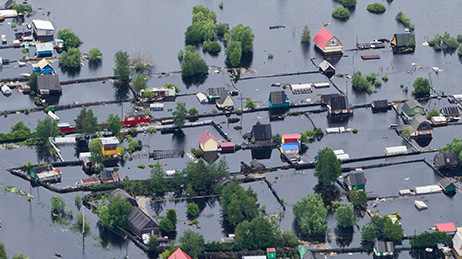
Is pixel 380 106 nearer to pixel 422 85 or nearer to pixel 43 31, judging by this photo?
pixel 422 85

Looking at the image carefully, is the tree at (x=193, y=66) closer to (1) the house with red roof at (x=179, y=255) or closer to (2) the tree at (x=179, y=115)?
(2) the tree at (x=179, y=115)

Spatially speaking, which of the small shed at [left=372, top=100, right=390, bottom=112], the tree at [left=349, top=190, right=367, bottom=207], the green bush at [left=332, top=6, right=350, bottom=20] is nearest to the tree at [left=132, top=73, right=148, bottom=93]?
the small shed at [left=372, top=100, right=390, bottom=112]

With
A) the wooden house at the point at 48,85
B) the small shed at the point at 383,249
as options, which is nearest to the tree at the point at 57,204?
the wooden house at the point at 48,85

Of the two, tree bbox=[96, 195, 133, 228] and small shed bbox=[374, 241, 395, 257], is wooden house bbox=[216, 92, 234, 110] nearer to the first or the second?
tree bbox=[96, 195, 133, 228]

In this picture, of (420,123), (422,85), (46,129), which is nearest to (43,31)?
(46,129)

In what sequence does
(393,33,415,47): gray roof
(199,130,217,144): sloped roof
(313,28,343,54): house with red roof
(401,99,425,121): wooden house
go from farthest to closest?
(393,33,415,47): gray roof
(313,28,343,54): house with red roof
(401,99,425,121): wooden house
(199,130,217,144): sloped roof

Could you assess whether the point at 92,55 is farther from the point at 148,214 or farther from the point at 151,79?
the point at 148,214
